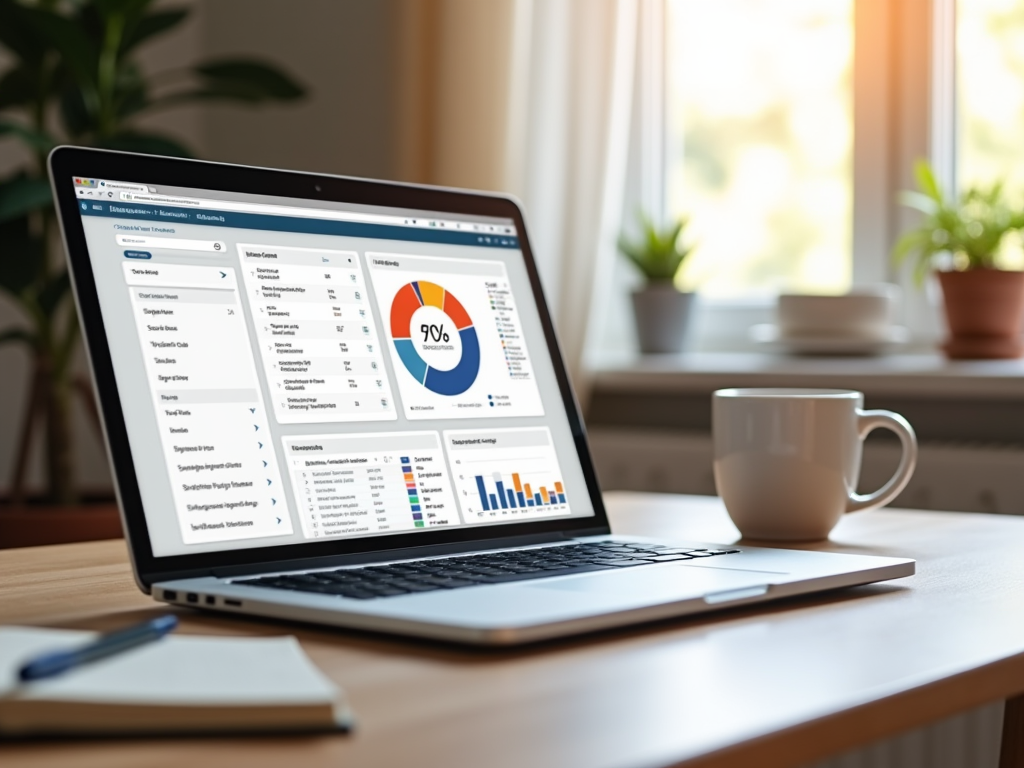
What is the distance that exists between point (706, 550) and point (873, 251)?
4.88 feet

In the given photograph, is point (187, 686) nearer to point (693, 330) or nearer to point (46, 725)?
point (46, 725)

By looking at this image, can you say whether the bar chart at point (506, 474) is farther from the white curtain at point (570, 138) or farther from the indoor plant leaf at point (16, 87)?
the indoor plant leaf at point (16, 87)

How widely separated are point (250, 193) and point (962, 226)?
1403mm

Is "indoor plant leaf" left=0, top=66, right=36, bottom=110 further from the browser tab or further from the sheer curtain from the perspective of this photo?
the browser tab

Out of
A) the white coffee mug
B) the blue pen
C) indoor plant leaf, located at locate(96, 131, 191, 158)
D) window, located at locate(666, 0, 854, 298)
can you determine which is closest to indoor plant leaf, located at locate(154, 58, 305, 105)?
indoor plant leaf, located at locate(96, 131, 191, 158)

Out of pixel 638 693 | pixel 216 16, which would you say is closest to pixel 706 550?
pixel 638 693

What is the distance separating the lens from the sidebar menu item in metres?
0.76

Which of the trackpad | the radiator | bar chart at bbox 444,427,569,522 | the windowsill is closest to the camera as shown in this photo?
the trackpad

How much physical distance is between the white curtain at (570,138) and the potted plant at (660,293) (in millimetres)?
97

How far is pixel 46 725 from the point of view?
0.47 m

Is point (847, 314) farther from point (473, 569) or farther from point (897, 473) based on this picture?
point (473, 569)

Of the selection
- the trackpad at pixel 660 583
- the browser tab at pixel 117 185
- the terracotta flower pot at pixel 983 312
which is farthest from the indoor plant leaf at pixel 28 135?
the trackpad at pixel 660 583

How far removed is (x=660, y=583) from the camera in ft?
2.41

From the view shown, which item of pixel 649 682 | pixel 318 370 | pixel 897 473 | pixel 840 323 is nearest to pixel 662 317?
pixel 840 323
